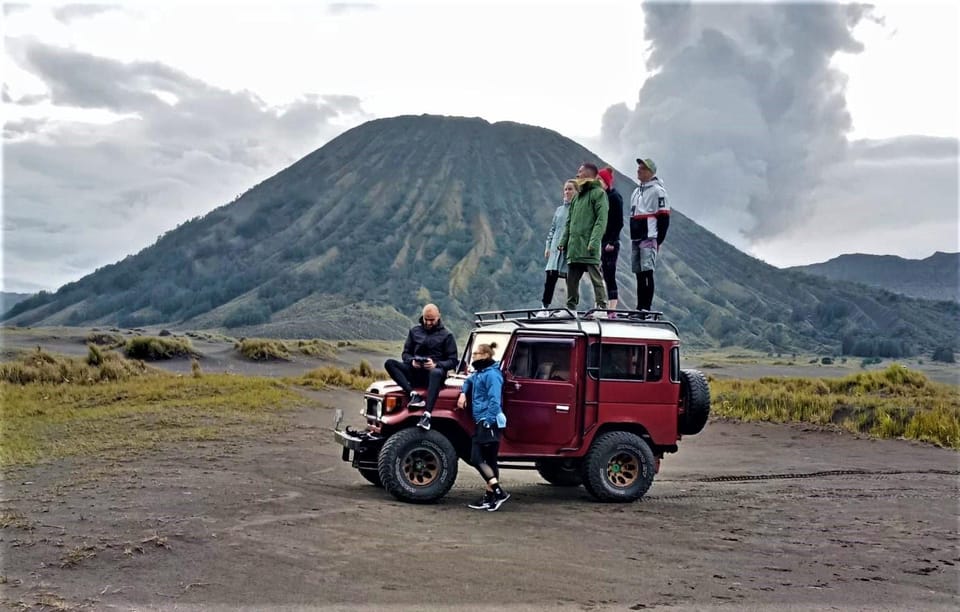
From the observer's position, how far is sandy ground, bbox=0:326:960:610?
25.3 ft

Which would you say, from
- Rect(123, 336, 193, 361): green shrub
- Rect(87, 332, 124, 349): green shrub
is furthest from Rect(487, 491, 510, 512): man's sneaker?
Rect(87, 332, 124, 349): green shrub

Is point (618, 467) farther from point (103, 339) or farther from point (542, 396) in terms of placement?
point (103, 339)

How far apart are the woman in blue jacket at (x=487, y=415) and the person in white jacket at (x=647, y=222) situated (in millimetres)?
3542

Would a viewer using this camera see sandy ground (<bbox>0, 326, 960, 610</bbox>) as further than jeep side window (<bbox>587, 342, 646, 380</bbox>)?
No

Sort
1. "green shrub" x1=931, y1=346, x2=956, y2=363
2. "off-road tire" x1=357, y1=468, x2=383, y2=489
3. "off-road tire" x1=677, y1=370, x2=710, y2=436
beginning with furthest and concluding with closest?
"green shrub" x1=931, y1=346, x2=956, y2=363 → "off-road tire" x1=677, y1=370, x2=710, y2=436 → "off-road tire" x1=357, y1=468, x2=383, y2=489

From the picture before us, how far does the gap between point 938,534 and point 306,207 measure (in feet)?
536

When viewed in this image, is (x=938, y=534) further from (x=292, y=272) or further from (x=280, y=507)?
(x=292, y=272)

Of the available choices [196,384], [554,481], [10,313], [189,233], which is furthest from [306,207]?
[554,481]

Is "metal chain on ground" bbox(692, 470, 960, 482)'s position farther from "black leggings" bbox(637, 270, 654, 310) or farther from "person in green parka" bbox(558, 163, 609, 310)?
"person in green parka" bbox(558, 163, 609, 310)

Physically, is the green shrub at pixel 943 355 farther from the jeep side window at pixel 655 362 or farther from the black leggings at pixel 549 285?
the jeep side window at pixel 655 362

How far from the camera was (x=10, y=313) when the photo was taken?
157m

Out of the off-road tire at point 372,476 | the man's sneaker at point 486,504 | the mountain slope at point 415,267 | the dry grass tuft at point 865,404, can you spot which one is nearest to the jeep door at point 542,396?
the man's sneaker at point 486,504

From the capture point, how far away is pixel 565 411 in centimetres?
1195

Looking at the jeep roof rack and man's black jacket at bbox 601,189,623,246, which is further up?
man's black jacket at bbox 601,189,623,246
